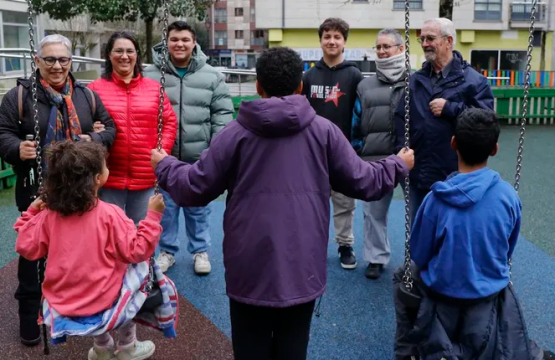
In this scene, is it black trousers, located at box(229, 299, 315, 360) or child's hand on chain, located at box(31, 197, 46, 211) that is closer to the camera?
black trousers, located at box(229, 299, 315, 360)

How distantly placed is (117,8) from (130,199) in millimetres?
11954

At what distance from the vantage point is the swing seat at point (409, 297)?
8.13ft

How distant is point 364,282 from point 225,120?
1.53 metres

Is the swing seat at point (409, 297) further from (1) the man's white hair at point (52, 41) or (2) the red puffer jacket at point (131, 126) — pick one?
(1) the man's white hair at point (52, 41)

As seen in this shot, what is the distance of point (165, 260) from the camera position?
4473mm

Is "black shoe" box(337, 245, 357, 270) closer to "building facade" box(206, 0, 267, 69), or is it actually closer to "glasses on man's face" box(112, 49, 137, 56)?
"glasses on man's face" box(112, 49, 137, 56)

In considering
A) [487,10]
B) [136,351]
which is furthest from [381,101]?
[487,10]

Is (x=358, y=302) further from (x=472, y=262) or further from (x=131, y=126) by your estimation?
(x=131, y=126)

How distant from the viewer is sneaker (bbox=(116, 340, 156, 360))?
2994 millimetres

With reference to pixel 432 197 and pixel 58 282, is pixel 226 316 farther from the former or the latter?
pixel 432 197

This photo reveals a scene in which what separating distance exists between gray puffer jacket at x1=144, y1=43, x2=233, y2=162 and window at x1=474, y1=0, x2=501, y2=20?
23.5 meters

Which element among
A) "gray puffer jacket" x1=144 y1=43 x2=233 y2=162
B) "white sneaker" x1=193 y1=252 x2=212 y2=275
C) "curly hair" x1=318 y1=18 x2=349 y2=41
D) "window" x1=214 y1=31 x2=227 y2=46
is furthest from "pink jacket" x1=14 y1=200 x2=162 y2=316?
"window" x1=214 y1=31 x2=227 y2=46

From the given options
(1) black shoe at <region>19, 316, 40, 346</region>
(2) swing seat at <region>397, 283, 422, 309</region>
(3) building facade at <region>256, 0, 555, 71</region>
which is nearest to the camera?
(2) swing seat at <region>397, 283, 422, 309</region>

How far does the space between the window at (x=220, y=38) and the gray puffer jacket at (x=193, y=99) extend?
7483cm
